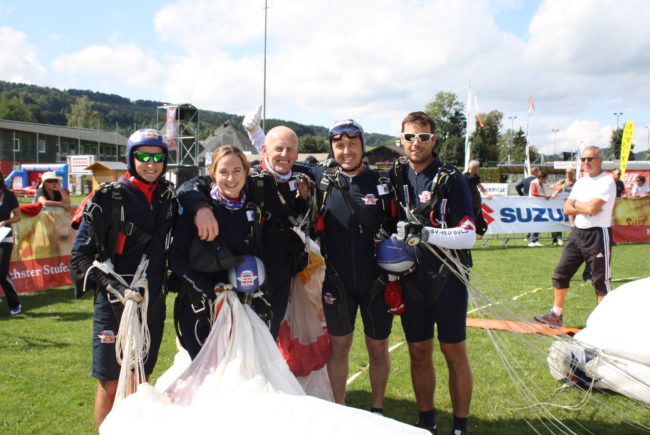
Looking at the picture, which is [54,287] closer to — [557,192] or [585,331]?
[585,331]

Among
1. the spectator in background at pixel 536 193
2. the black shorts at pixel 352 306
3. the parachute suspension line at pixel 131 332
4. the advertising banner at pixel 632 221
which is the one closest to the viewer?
the parachute suspension line at pixel 131 332

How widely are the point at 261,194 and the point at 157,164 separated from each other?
64cm

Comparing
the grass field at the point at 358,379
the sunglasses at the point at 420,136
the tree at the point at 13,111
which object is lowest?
the grass field at the point at 358,379

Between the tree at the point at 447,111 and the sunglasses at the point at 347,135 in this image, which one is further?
the tree at the point at 447,111

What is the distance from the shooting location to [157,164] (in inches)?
109

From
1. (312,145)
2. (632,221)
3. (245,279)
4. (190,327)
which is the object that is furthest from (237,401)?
(312,145)

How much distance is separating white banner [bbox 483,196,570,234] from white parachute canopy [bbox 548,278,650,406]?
8.38 m

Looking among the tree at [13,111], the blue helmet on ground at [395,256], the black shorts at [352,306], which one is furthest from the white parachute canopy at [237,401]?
the tree at [13,111]

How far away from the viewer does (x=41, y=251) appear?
7.45 m

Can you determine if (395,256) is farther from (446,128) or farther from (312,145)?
(312,145)

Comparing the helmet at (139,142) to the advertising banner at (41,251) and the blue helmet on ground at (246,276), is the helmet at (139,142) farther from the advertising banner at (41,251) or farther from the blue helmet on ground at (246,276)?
the advertising banner at (41,251)

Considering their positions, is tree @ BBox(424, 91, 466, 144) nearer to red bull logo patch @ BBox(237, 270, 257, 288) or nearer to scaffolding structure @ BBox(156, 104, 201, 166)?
scaffolding structure @ BBox(156, 104, 201, 166)

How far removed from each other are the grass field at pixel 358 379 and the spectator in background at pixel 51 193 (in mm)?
1609

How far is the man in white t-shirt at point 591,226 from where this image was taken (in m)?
5.26
